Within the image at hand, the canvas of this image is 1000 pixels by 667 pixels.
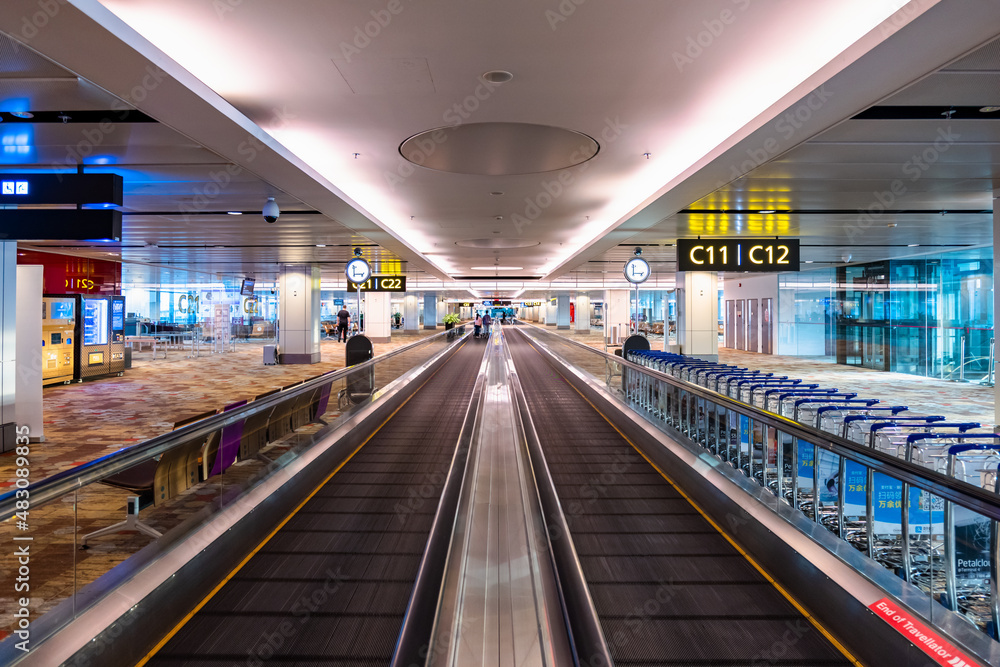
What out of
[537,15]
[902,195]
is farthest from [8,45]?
[902,195]

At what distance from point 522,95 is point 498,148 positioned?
1.67m

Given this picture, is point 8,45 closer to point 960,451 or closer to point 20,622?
point 20,622

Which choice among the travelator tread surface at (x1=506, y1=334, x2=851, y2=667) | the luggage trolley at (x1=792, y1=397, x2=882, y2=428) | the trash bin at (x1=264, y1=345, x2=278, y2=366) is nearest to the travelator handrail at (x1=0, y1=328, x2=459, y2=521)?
the travelator tread surface at (x1=506, y1=334, x2=851, y2=667)

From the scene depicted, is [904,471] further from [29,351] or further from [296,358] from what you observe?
[296,358]

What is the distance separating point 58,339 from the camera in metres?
15.2

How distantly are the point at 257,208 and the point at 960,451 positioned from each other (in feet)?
34.9

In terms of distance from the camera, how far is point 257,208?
425 inches

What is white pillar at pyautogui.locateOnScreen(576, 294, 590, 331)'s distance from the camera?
49.2 m

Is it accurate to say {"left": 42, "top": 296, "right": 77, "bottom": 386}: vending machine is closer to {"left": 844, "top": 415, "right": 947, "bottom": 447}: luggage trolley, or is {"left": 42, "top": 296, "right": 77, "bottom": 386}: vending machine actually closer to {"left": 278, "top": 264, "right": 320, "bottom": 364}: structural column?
{"left": 278, "top": 264, "right": 320, "bottom": 364}: structural column

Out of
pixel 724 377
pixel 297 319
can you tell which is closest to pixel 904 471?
pixel 724 377

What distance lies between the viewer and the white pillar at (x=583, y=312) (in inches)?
1937

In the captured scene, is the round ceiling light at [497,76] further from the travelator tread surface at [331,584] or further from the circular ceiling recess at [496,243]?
the circular ceiling recess at [496,243]

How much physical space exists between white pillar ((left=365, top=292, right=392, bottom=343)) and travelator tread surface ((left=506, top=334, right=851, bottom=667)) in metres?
29.0

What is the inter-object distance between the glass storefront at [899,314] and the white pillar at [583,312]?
24.6 meters
